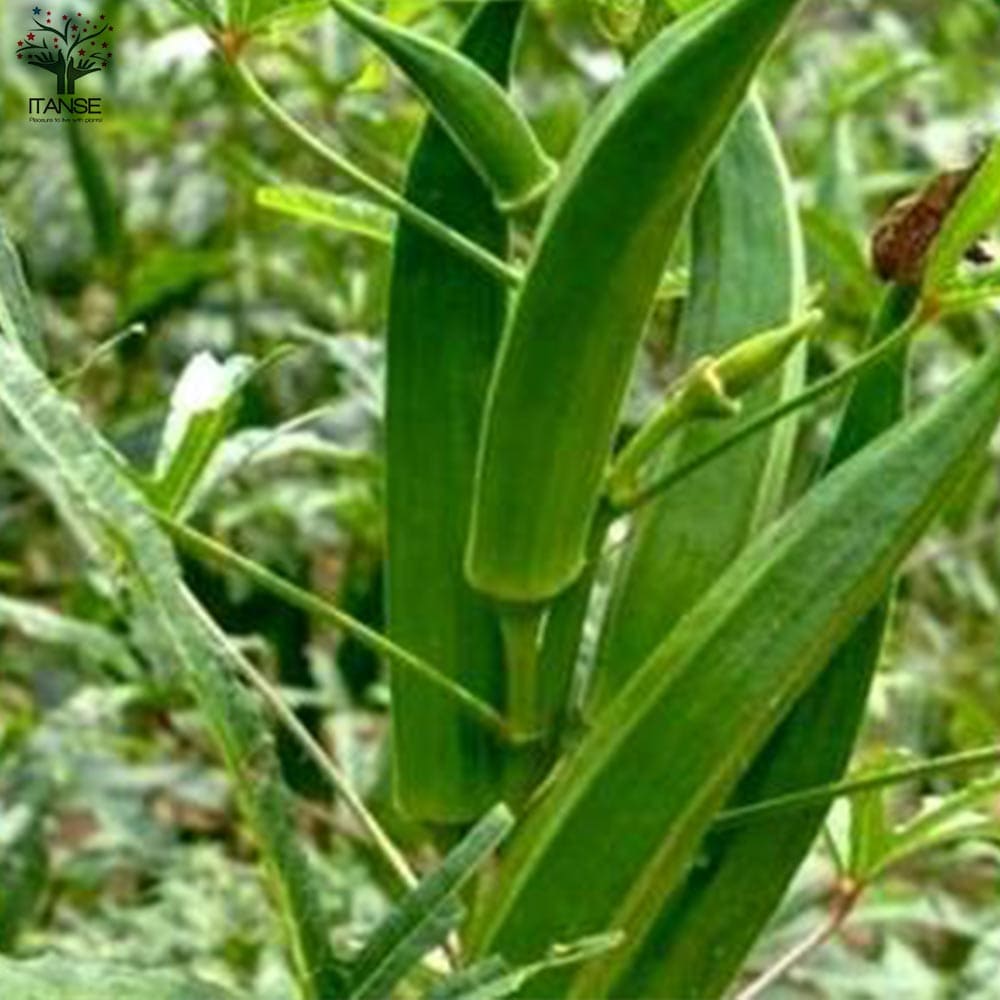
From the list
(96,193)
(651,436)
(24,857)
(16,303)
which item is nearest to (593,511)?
(651,436)

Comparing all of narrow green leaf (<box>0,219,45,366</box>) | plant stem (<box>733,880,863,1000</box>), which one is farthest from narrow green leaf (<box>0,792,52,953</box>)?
narrow green leaf (<box>0,219,45,366</box>)

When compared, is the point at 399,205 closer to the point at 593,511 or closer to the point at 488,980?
the point at 593,511

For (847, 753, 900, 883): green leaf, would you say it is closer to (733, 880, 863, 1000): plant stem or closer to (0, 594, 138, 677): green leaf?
(733, 880, 863, 1000): plant stem

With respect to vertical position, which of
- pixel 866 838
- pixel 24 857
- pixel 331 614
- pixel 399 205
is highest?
pixel 399 205

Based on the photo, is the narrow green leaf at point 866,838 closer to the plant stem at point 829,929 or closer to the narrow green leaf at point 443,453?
the plant stem at point 829,929

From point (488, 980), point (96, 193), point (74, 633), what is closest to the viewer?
point (488, 980)

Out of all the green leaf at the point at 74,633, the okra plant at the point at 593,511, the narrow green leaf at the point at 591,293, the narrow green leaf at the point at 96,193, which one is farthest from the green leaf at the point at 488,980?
the narrow green leaf at the point at 96,193
